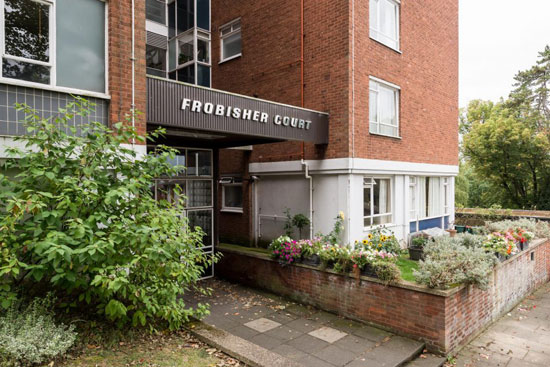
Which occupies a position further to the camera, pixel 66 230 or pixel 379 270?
pixel 379 270

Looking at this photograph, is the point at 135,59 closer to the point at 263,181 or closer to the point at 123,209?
the point at 123,209

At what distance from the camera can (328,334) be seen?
6.50 meters

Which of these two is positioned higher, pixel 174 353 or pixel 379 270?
pixel 379 270

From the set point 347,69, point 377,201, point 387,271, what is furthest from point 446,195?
point 387,271

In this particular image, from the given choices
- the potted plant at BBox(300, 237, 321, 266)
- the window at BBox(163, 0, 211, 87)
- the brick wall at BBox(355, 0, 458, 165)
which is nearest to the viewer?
the potted plant at BBox(300, 237, 321, 266)

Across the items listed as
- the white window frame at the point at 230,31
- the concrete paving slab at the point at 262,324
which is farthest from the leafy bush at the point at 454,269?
the white window frame at the point at 230,31

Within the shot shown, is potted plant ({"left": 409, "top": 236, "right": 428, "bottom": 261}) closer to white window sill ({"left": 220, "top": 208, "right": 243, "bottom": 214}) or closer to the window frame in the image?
A: the window frame

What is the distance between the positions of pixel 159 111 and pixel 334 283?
4.85 metres

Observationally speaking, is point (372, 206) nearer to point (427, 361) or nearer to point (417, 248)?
point (417, 248)

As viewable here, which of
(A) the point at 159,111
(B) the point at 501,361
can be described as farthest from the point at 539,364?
(A) the point at 159,111

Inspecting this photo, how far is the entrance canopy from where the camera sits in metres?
6.84

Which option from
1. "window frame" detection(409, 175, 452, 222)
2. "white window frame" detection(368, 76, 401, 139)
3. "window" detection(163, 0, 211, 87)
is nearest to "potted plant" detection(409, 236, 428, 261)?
"window frame" detection(409, 175, 452, 222)

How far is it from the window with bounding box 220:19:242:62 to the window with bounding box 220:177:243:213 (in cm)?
453

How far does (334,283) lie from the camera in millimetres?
7406
